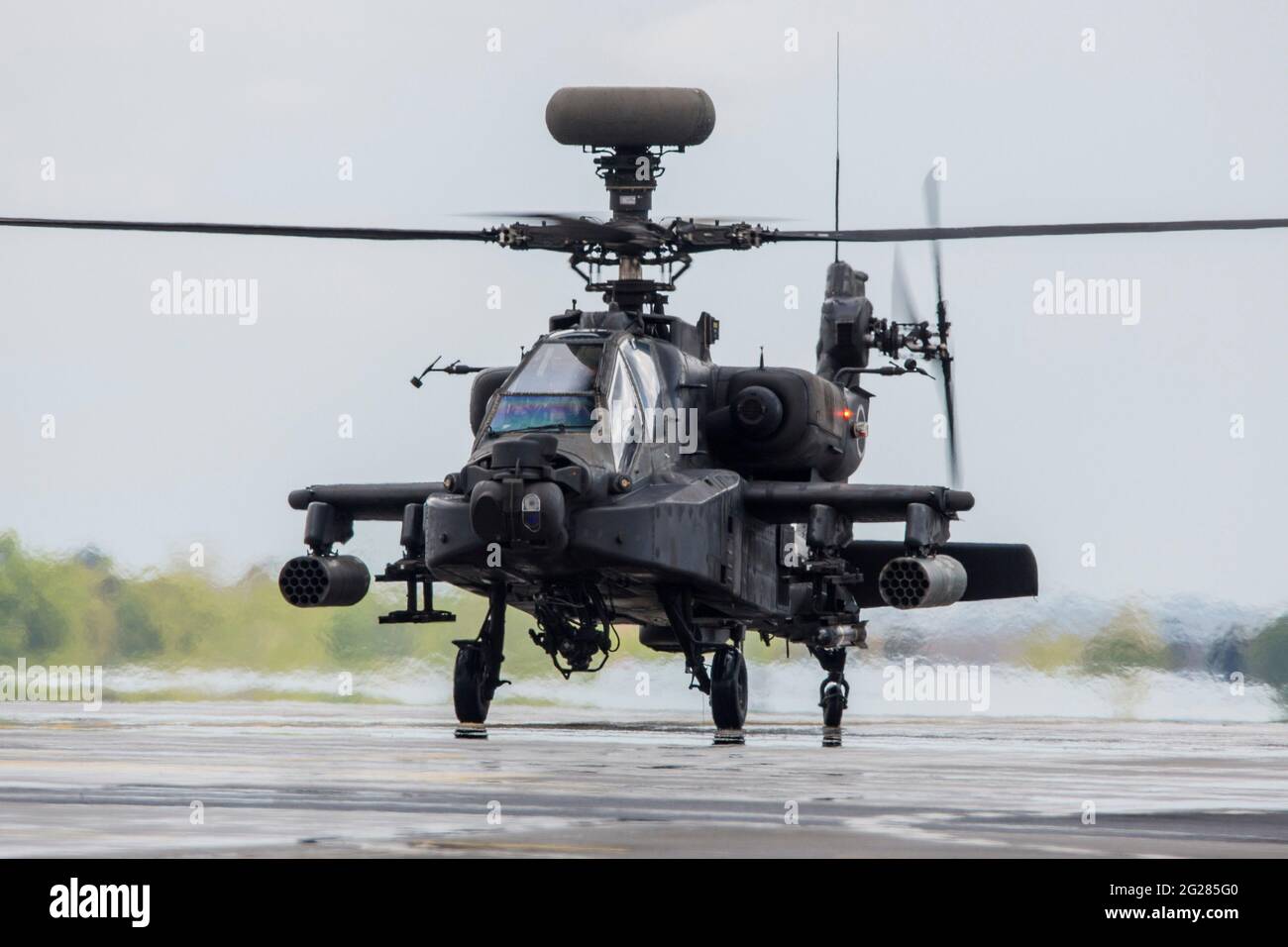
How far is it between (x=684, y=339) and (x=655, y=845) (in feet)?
46.1

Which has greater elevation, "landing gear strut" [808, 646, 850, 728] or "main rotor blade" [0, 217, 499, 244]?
"main rotor blade" [0, 217, 499, 244]

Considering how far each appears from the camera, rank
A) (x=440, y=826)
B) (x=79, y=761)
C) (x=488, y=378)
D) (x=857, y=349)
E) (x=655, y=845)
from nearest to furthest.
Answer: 1. (x=655, y=845)
2. (x=440, y=826)
3. (x=79, y=761)
4. (x=488, y=378)
5. (x=857, y=349)

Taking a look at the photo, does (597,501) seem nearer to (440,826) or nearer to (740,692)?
(740,692)

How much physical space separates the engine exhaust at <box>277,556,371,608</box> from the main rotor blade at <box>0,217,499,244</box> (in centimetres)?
346

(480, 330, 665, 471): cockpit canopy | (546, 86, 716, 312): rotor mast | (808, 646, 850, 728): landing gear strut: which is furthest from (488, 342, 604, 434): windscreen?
(808, 646, 850, 728): landing gear strut

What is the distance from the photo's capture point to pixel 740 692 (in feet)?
76.2

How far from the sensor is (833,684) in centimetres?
2669

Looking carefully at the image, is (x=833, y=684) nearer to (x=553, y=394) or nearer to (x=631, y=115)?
(x=553, y=394)

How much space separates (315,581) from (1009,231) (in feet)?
26.4

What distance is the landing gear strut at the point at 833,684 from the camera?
86.9ft

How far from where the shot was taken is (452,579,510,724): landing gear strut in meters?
22.9

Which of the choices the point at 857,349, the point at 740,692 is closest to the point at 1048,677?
the point at 857,349

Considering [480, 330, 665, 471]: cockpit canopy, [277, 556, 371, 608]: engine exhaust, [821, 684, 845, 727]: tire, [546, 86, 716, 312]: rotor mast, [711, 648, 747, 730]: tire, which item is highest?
[546, 86, 716, 312]: rotor mast

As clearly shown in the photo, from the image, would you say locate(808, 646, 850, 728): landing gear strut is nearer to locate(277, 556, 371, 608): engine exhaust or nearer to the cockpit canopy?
the cockpit canopy
